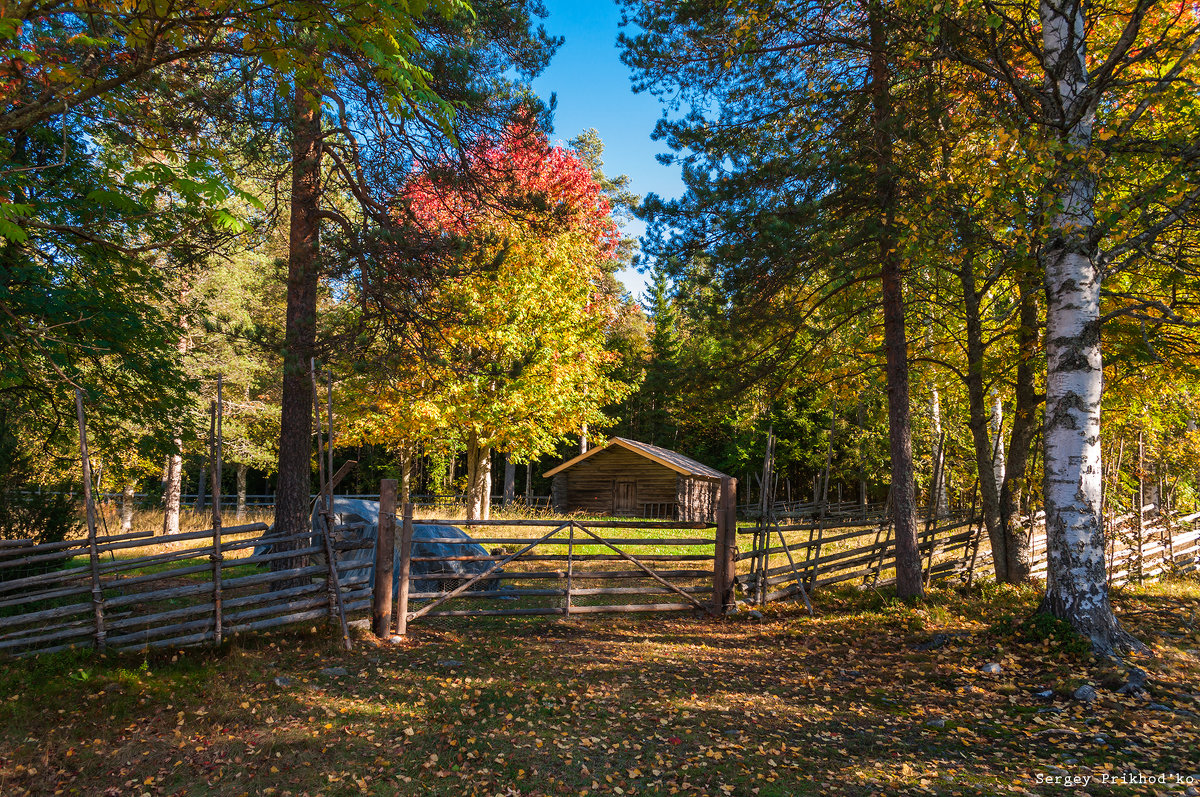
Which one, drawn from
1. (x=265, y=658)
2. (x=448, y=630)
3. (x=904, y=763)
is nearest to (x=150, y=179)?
(x=265, y=658)

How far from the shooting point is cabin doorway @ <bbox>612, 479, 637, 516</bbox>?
28891 millimetres

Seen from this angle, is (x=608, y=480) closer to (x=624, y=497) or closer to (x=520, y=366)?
(x=624, y=497)

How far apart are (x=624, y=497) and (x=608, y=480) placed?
1149 millimetres

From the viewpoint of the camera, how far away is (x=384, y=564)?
805 centimetres

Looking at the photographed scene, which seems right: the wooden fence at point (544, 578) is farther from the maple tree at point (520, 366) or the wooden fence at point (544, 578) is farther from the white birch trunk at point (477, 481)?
the white birch trunk at point (477, 481)

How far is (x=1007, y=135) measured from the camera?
7.48 m

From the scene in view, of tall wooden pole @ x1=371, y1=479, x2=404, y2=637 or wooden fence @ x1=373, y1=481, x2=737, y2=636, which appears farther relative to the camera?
wooden fence @ x1=373, y1=481, x2=737, y2=636

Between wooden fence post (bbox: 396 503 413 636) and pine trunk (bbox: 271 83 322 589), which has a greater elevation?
pine trunk (bbox: 271 83 322 589)

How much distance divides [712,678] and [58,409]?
9643mm

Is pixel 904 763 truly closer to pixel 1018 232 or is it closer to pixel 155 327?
pixel 1018 232

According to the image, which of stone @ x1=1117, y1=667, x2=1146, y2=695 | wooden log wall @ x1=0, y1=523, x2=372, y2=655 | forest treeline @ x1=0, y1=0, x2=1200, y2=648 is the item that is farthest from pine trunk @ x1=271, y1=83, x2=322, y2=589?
stone @ x1=1117, y1=667, x2=1146, y2=695

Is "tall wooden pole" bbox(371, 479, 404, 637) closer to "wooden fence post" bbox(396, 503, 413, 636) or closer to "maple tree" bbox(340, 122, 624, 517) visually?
"wooden fence post" bbox(396, 503, 413, 636)

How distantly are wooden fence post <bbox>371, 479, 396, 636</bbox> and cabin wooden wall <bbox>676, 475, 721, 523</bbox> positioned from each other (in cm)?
2011

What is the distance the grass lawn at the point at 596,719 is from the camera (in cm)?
452
